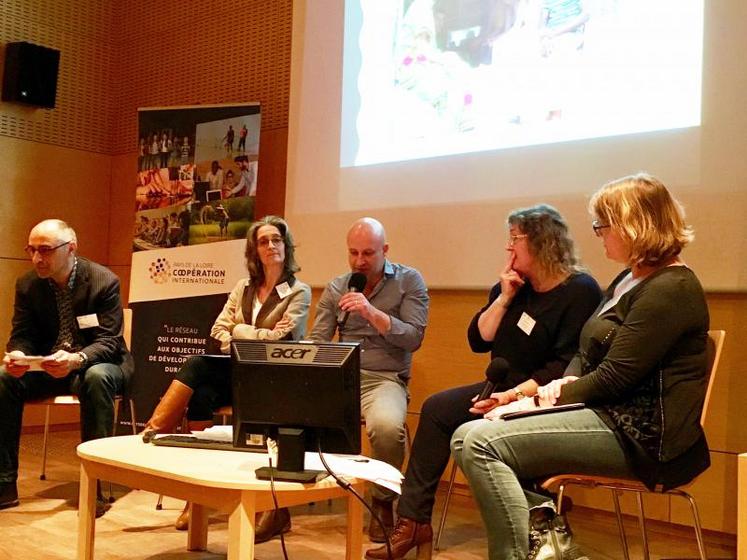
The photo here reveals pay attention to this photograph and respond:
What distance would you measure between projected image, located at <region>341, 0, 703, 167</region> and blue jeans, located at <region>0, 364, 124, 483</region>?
159cm

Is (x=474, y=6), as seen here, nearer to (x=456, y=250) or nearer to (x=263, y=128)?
(x=456, y=250)

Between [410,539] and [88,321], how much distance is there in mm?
1861

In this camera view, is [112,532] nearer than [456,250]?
Yes

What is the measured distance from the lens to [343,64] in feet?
13.4

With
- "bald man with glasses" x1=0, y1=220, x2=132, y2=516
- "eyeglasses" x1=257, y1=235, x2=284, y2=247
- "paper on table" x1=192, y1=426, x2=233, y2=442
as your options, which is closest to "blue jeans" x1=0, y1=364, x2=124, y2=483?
"bald man with glasses" x1=0, y1=220, x2=132, y2=516

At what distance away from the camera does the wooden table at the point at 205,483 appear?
189cm

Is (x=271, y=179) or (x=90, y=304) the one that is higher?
(x=271, y=179)

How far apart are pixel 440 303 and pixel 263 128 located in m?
1.89

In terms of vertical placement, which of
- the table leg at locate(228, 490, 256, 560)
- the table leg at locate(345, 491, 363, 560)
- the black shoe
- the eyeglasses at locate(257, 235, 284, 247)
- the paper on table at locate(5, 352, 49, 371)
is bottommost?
the black shoe

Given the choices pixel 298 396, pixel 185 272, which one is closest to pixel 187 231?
pixel 185 272

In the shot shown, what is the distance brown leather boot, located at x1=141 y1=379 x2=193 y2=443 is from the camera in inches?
106

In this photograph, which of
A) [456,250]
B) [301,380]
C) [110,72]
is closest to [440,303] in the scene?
[456,250]

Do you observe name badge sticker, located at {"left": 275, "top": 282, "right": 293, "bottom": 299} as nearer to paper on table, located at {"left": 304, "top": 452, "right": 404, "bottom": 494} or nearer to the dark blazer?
the dark blazer

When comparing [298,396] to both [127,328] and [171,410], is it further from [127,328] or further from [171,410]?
[127,328]
